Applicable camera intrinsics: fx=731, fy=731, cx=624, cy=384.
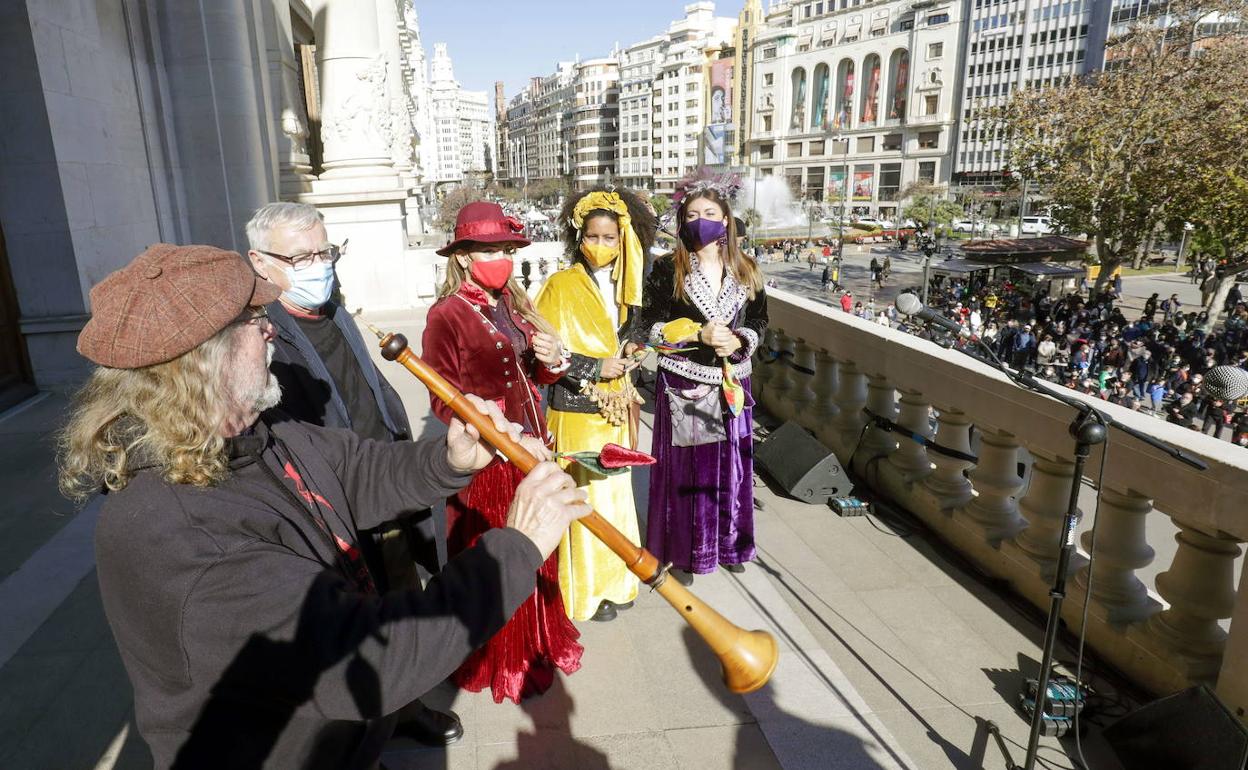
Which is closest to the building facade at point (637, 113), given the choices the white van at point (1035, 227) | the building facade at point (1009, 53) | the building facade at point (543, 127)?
the building facade at point (543, 127)

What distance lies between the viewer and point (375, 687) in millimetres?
1354

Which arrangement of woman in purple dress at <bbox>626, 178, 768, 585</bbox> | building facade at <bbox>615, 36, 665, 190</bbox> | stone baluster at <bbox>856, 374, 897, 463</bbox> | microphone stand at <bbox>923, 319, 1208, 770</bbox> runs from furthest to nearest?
1. building facade at <bbox>615, 36, 665, 190</bbox>
2. stone baluster at <bbox>856, 374, 897, 463</bbox>
3. woman in purple dress at <bbox>626, 178, 768, 585</bbox>
4. microphone stand at <bbox>923, 319, 1208, 770</bbox>

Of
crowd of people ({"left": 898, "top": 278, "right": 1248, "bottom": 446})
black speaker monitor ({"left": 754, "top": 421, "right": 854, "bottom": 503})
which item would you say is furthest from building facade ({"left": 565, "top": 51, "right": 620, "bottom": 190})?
black speaker monitor ({"left": 754, "top": 421, "right": 854, "bottom": 503})

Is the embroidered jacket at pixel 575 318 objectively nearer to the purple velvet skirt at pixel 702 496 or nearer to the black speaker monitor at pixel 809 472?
the purple velvet skirt at pixel 702 496

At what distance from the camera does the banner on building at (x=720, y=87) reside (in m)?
118

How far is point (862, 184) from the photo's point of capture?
97.7 m

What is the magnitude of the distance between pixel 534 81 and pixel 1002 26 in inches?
4811

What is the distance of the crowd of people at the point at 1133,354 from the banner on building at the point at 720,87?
101 m

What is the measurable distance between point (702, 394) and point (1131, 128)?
83.3 ft

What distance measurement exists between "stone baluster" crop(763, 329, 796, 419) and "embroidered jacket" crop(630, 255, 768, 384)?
2615 mm

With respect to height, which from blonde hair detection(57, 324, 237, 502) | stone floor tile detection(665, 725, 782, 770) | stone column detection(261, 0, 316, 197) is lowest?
stone floor tile detection(665, 725, 782, 770)

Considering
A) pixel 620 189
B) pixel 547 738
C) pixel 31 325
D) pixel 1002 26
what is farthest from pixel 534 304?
pixel 1002 26

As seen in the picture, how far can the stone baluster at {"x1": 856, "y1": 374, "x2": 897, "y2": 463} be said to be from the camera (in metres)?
5.32

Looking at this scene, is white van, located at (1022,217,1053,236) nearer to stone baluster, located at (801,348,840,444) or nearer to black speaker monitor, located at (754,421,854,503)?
stone baluster, located at (801,348,840,444)
